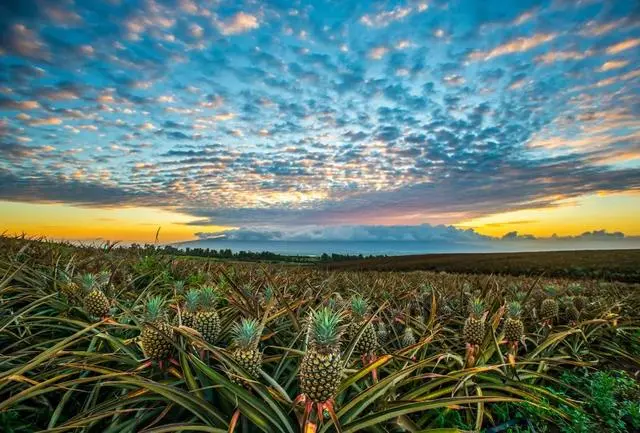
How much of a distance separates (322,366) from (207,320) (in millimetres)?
1210

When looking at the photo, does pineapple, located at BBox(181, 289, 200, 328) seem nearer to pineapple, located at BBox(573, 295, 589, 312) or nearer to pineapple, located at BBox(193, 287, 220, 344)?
pineapple, located at BBox(193, 287, 220, 344)

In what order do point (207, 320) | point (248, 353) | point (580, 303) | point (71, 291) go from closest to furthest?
point (248, 353), point (207, 320), point (71, 291), point (580, 303)

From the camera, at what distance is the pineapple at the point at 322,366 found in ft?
6.30

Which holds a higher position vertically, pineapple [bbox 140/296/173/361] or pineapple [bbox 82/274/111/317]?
pineapple [bbox 82/274/111/317]

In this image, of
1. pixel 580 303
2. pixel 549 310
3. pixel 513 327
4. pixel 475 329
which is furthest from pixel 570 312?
pixel 475 329

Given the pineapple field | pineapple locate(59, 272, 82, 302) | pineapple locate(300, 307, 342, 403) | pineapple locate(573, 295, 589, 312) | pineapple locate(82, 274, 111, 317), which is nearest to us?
pineapple locate(300, 307, 342, 403)

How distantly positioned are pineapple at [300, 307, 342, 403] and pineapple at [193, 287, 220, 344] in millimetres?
1085

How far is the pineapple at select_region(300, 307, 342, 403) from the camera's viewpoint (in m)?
1.92

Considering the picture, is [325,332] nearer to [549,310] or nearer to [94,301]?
[94,301]

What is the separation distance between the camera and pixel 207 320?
2.77 metres

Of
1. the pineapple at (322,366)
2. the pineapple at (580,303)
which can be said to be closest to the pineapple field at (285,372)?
the pineapple at (322,366)

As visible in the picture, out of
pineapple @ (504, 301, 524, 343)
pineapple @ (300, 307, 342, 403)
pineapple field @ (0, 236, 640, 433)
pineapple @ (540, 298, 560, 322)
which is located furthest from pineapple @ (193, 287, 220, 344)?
pineapple @ (540, 298, 560, 322)

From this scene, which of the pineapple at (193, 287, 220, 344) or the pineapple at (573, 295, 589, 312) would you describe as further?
the pineapple at (573, 295, 589, 312)

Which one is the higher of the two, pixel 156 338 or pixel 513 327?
pixel 156 338
